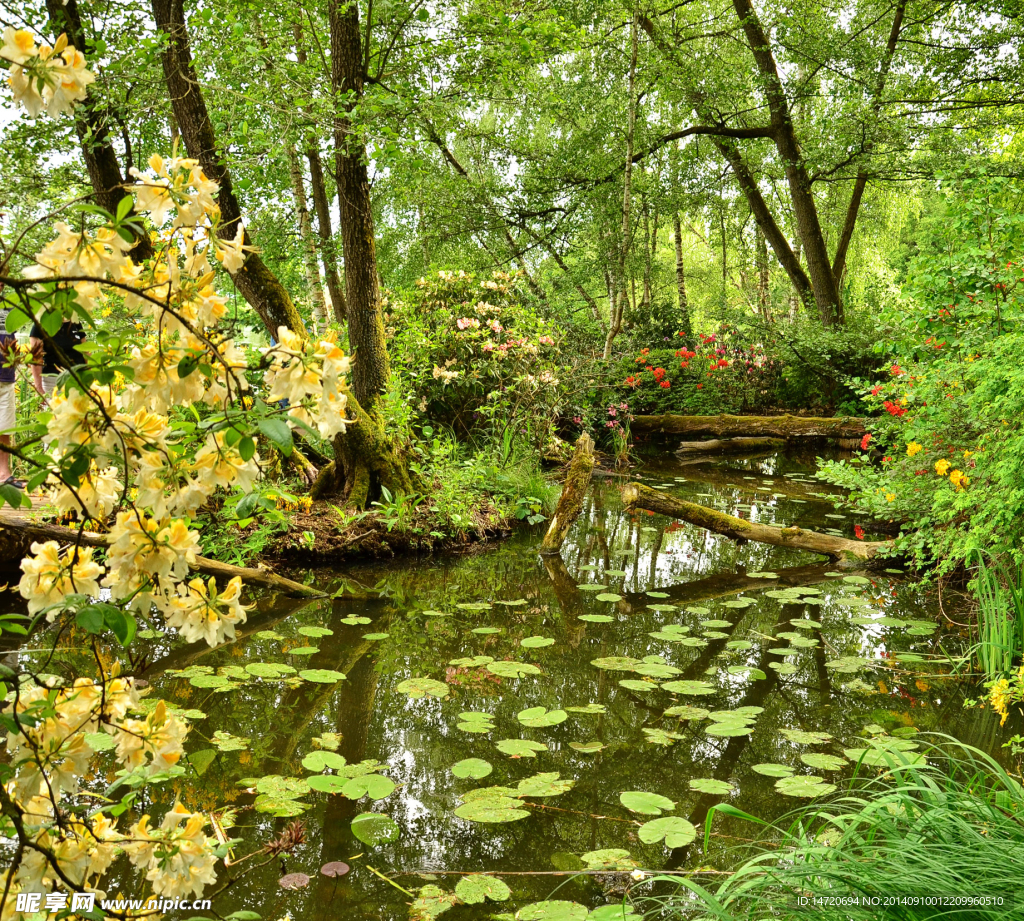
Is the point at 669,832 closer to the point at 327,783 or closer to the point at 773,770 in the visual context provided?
the point at 773,770

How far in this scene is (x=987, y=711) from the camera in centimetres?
324

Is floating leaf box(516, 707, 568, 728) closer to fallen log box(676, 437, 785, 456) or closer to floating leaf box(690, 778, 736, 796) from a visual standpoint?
floating leaf box(690, 778, 736, 796)

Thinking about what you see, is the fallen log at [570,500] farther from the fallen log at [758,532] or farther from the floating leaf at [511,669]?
the floating leaf at [511,669]

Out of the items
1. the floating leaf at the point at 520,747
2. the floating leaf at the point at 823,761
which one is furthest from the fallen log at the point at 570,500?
the floating leaf at the point at 823,761

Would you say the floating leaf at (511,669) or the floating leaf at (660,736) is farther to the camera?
the floating leaf at (511,669)

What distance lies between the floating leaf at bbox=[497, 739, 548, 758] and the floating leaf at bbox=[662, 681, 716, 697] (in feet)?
2.72

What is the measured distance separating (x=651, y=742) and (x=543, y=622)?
5.03 feet

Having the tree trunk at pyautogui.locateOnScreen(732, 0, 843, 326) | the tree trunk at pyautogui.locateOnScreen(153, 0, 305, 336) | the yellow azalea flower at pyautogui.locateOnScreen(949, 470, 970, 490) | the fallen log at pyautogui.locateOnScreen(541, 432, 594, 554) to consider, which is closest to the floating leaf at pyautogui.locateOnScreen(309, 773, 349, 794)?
the yellow azalea flower at pyautogui.locateOnScreen(949, 470, 970, 490)

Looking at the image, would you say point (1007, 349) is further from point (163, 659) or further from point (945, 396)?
point (163, 659)

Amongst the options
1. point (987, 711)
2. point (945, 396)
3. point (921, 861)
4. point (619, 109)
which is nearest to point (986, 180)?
point (945, 396)

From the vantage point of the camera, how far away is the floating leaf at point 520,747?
277cm

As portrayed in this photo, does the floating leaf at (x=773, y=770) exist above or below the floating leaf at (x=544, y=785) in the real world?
below

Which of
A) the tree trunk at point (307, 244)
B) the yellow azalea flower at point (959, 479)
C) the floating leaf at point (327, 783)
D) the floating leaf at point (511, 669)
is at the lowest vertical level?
the floating leaf at point (511, 669)

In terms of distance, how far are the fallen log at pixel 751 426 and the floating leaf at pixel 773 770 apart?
932 cm
